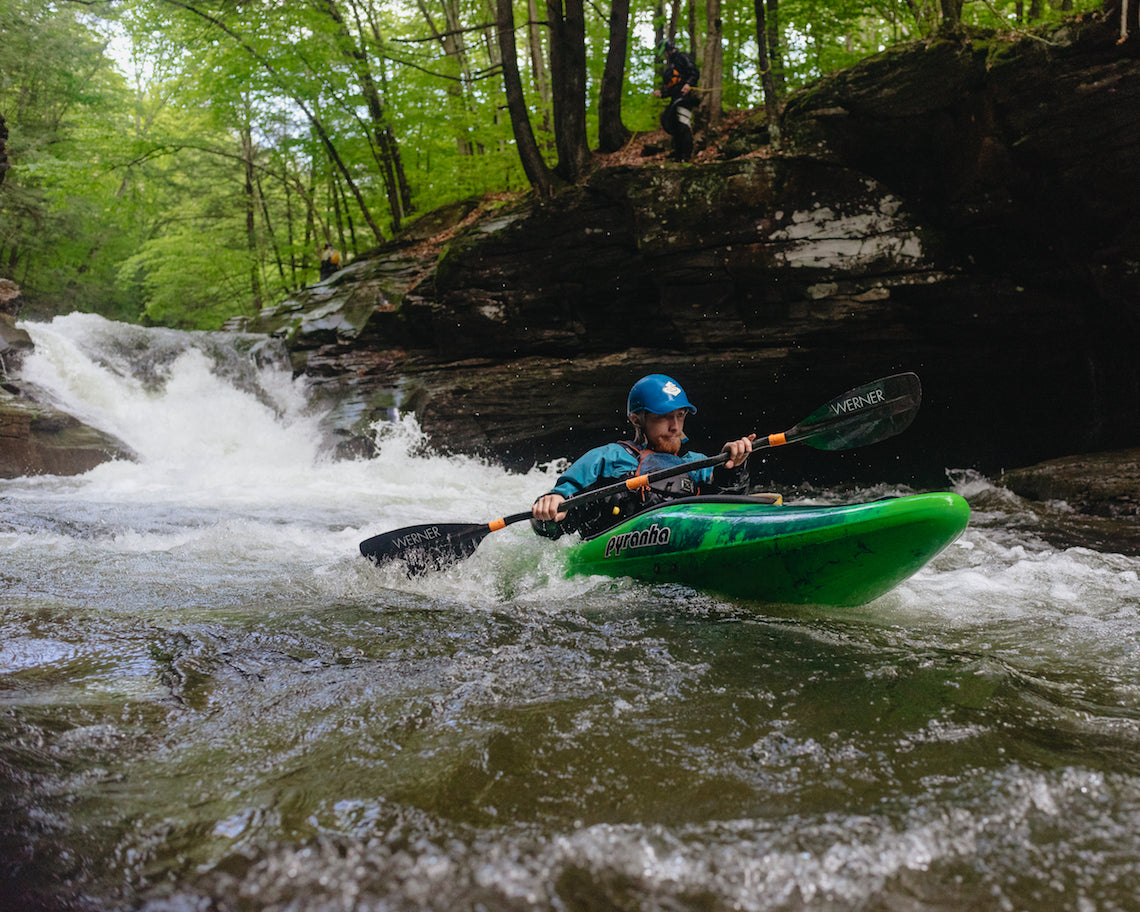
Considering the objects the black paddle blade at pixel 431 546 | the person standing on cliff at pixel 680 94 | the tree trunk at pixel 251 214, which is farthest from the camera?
the tree trunk at pixel 251 214

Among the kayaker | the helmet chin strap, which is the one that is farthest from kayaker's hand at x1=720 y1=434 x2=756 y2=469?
the helmet chin strap

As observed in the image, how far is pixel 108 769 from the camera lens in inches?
66.7

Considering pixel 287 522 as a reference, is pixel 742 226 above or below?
above

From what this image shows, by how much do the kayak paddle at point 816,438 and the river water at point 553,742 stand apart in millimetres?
157

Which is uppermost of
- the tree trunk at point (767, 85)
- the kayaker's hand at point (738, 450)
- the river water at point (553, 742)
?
the tree trunk at point (767, 85)

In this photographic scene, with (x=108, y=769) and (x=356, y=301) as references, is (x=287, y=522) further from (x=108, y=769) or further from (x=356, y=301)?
(x=356, y=301)

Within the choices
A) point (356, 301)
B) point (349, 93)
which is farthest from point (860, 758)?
point (349, 93)

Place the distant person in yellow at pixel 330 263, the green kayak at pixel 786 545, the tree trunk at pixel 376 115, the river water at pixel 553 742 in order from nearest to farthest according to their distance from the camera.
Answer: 1. the river water at pixel 553 742
2. the green kayak at pixel 786 545
3. the tree trunk at pixel 376 115
4. the distant person in yellow at pixel 330 263

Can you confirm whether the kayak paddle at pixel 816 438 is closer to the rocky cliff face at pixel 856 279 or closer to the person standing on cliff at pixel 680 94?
the rocky cliff face at pixel 856 279

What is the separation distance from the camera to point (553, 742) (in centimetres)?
184

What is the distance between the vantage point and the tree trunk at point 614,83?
9.51 m

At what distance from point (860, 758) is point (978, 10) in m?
11.9

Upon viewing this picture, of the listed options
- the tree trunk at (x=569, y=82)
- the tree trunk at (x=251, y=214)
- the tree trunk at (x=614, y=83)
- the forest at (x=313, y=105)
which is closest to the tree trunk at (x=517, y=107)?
the forest at (x=313, y=105)

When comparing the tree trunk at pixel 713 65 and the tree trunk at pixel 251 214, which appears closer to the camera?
the tree trunk at pixel 713 65
